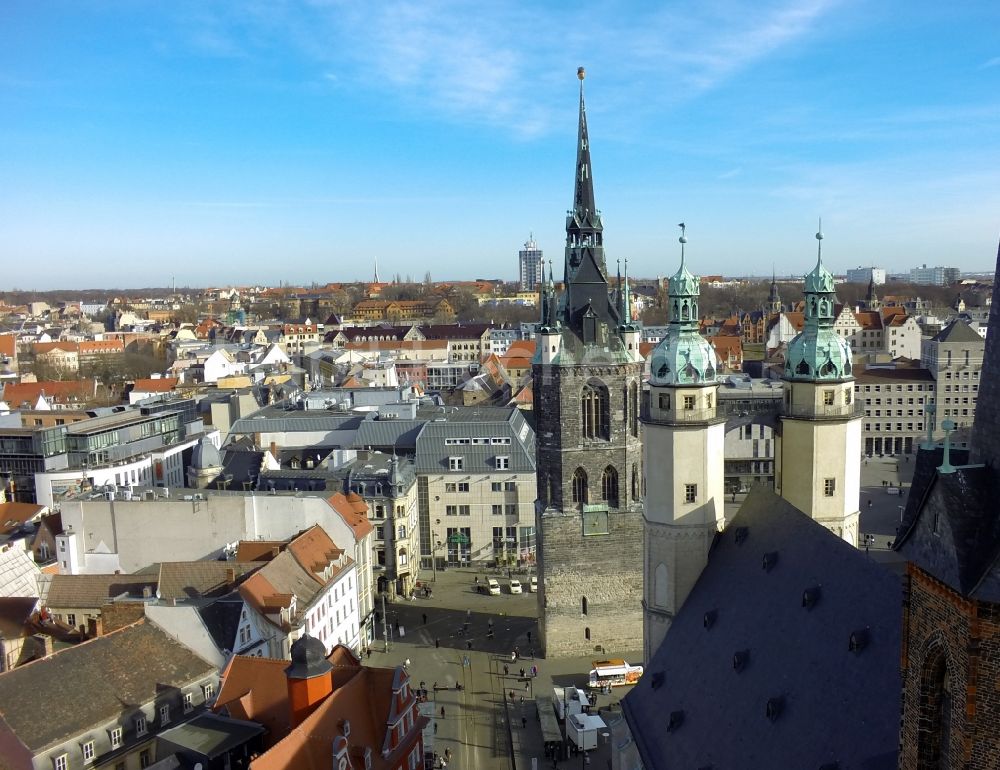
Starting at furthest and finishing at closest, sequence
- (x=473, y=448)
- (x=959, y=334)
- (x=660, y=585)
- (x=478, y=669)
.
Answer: (x=959, y=334), (x=473, y=448), (x=478, y=669), (x=660, y=585)

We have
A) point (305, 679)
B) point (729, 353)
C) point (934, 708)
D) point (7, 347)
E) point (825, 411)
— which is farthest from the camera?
point (7, 347)

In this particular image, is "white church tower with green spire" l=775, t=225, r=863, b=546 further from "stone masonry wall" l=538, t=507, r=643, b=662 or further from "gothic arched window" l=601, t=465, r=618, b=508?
"stone masonry wall" l=538, t=507, r=643, b=662

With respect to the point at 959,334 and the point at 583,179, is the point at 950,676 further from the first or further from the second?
the point at 959,334

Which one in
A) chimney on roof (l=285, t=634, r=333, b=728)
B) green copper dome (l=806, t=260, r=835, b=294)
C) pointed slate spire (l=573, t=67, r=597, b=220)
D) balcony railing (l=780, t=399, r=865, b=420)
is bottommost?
chimney on roof (l=285, t=634, r=333, b=728)

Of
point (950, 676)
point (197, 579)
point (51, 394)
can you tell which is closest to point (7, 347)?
point (51, 394)

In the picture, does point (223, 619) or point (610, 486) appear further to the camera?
point (610, 486)

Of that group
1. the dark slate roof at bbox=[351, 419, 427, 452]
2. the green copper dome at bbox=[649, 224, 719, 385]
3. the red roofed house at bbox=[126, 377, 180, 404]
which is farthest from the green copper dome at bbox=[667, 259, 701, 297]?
the red roofed house at bbox=[126, 377, 180, 404]

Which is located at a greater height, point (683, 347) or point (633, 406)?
point (683, 347)

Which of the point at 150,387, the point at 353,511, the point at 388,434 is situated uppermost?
the point at 388,434
